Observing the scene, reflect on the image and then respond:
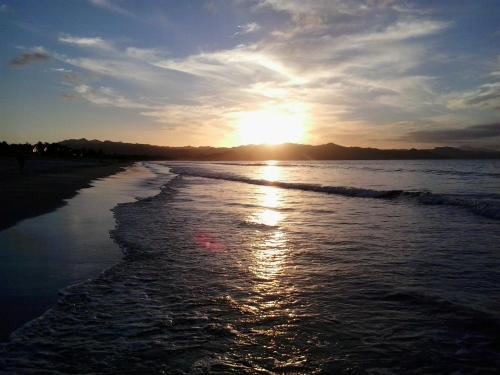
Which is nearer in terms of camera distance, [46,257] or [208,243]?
[46,257]

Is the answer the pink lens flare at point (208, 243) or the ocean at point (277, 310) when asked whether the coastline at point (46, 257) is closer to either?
the ocean at point (277, 310)

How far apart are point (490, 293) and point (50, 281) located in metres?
8.21

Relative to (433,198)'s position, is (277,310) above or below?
below

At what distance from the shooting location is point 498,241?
41.9 ft

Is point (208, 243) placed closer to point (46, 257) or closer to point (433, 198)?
point (46, 257)

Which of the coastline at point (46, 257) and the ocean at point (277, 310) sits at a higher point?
the coastline at point (46, 257)

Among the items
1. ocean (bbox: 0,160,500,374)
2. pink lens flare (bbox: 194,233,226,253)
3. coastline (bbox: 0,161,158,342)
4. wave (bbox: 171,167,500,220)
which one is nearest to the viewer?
ocean (bbox: 0,160,500,374)

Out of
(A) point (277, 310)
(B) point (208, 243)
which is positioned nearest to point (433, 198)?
(B) point (208, 243)

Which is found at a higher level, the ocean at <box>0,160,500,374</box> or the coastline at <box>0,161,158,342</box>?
the coastline at <box>0,161,158,342</box>

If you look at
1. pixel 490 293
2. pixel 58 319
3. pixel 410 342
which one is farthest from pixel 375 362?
pixel 58 319

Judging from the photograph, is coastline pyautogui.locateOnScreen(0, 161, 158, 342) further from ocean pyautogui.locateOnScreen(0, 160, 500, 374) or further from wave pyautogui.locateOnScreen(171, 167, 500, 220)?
wave pyautogui.locateOnScreen(171, 167, 500, 220)

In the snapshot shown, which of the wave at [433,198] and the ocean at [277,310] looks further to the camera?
the wave at [433,198]

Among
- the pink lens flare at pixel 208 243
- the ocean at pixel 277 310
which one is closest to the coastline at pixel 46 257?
the ocean at pixel 277 310

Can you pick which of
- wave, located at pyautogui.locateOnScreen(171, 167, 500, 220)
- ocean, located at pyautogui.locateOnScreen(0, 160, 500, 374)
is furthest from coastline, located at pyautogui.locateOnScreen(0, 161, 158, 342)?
wave, located at pyautogui.locateOnScreen(171, 167, 500, 220)
